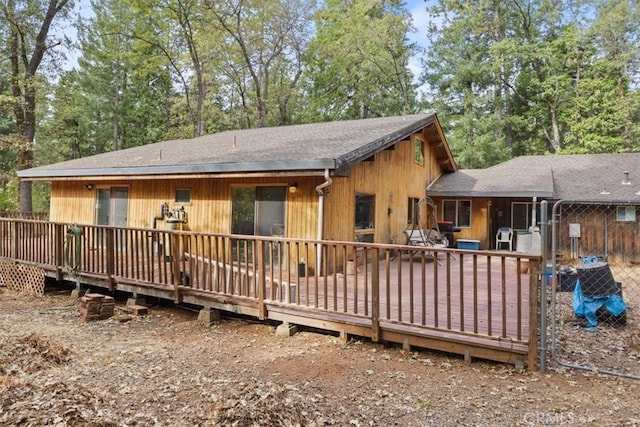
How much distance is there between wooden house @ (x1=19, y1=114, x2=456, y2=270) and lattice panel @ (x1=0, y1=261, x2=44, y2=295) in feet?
7.74

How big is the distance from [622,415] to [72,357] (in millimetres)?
5031

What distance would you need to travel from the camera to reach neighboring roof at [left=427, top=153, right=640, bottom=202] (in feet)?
40.6

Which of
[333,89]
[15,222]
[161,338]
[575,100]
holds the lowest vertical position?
[161,338]

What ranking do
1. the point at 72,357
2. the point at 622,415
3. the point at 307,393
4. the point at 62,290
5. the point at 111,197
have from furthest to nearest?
the point at 111,197 → the point at 62,290 → the point at 72,357 → the point at 307,393 → the point at 622,415

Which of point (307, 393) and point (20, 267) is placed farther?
point (20, 267)

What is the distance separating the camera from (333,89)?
25.2 metres

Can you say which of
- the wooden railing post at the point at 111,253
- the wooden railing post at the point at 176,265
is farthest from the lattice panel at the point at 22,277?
the wooden railing post at the point at 176,265

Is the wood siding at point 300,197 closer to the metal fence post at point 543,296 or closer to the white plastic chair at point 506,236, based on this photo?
the white plastic chair at point 506,236

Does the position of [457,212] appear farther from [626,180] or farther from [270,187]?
[270,187]

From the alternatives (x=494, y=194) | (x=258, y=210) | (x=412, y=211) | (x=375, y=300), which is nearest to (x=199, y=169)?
(x=258, y=210)

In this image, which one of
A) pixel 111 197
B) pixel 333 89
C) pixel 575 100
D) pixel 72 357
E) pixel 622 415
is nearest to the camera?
pixel 622 415

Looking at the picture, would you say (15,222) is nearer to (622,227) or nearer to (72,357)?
(72,357)

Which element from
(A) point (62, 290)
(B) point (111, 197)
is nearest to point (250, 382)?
(A) point (62, 290)

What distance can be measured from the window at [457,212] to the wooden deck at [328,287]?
19.0 feet
